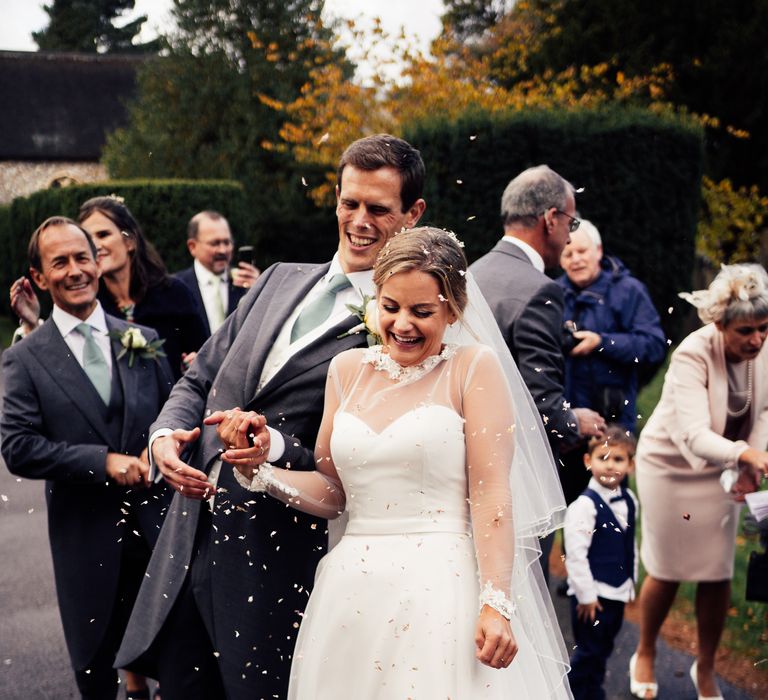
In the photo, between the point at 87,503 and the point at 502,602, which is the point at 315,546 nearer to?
the point at 502,602

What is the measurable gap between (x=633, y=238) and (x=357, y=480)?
29.8 feet

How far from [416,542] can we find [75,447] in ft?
6.02

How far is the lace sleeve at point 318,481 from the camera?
2984 mm

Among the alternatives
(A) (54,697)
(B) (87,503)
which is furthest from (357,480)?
(A) (54,697)

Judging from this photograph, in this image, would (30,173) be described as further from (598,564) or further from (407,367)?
(407,367)

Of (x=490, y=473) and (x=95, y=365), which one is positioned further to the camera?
(x=95, y=365)

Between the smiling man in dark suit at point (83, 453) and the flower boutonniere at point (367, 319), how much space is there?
4.36ft

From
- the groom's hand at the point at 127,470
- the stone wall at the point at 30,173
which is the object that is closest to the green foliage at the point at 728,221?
the groom's hand at the point at 127,470

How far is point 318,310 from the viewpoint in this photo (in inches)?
134

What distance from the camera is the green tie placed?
3.40 metres

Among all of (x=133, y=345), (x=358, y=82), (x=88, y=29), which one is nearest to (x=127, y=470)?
(x=133, y=345)

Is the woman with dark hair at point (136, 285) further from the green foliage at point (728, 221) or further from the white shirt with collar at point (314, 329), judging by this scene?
the green foliage at point (728, 221)

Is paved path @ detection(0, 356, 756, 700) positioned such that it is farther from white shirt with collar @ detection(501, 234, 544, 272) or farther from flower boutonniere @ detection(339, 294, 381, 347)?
flower boutonniere @ detection(339, 294, 381, 347)

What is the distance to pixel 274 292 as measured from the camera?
139 inches
